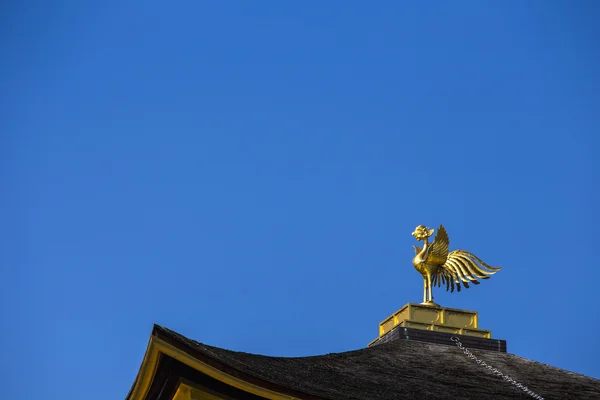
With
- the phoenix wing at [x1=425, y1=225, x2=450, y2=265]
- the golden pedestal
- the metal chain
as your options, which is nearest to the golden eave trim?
the metal chain

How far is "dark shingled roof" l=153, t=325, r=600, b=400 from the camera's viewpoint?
2062cm

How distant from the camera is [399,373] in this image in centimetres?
2661

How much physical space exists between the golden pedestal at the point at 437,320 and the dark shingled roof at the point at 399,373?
62.2 inches

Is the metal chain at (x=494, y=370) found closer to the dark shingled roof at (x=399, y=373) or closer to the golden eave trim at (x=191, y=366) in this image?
the dark shingled roof at (x=399, y=373)

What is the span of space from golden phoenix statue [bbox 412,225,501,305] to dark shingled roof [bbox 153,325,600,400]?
4646 mm

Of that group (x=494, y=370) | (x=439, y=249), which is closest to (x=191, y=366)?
(x=494, y=370)

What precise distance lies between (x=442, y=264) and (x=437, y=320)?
291cm

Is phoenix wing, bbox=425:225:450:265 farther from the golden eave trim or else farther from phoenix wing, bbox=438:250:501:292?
the golden eave trim

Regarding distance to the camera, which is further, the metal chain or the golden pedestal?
the golden pedestal

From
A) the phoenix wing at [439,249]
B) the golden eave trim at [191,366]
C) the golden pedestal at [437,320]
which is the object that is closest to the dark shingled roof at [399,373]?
the golden eave trim at [191,366]

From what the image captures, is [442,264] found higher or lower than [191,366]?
higher

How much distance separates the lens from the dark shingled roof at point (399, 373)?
67.7 feet

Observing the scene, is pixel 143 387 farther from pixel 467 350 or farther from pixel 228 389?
pixel 467 350

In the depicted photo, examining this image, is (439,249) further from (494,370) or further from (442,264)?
(494,370)
